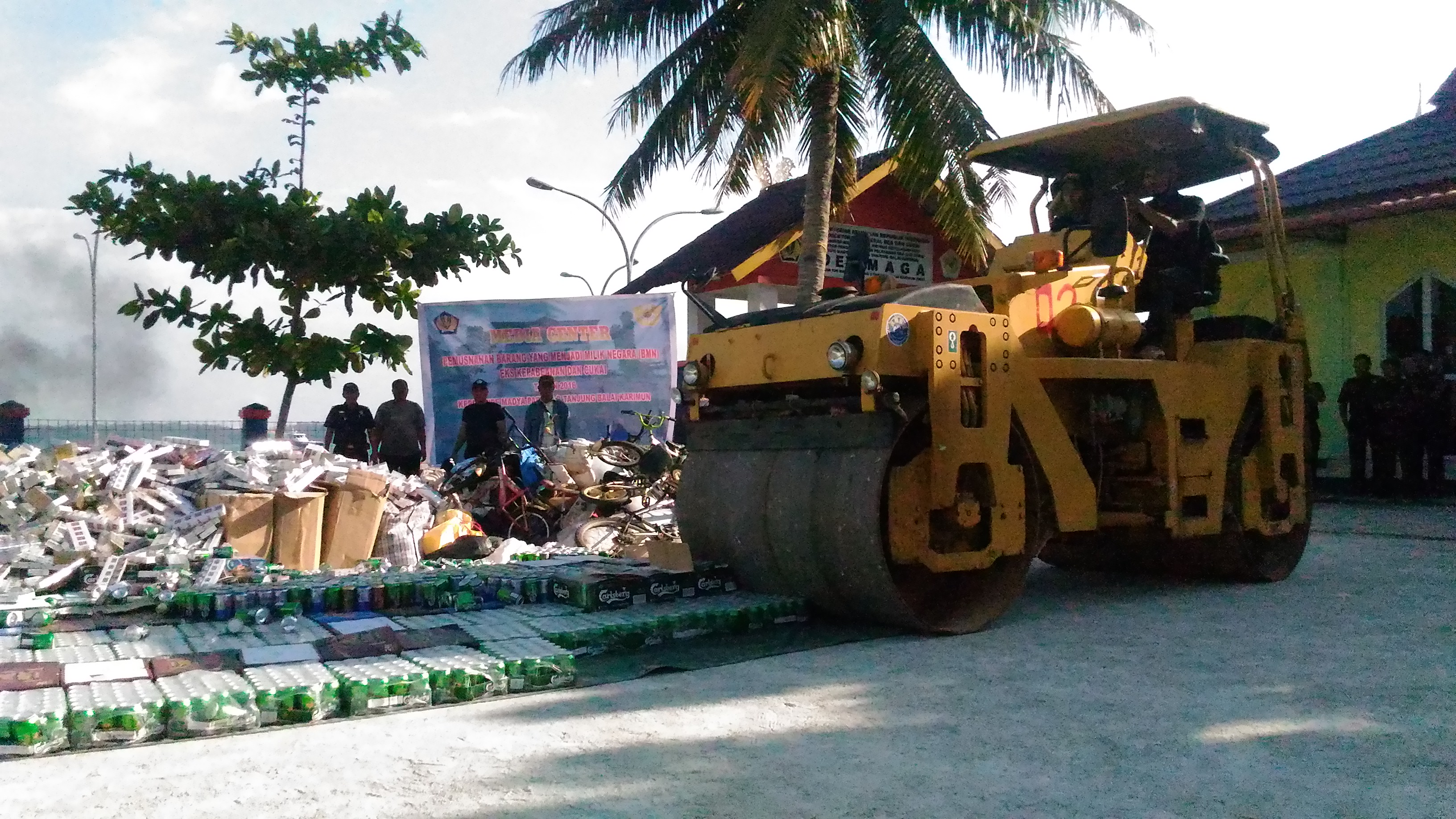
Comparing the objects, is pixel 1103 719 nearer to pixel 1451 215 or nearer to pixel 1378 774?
pixel 1378 774

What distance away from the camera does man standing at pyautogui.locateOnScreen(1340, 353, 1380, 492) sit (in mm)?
12539

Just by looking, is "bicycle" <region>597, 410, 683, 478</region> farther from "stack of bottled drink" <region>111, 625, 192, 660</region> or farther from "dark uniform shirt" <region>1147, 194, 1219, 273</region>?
"stack of bottled drink" <region>111, 625, 192, 660</region>

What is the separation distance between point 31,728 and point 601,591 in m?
2.70

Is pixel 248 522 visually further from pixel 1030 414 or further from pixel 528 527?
pixel 1030 414

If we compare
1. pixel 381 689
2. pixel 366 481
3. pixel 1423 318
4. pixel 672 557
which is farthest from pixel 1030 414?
pixel 1423 318

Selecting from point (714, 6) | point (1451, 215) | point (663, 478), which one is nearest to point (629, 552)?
point (663, 478)

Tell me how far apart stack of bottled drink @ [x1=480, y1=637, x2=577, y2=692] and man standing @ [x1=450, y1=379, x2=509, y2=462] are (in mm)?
6309

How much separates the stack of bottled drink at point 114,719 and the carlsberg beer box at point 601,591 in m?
2.25

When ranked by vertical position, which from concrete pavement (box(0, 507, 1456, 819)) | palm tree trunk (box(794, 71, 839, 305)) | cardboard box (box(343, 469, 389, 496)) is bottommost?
concrete pavement (box(0, 507, 1456, 819))

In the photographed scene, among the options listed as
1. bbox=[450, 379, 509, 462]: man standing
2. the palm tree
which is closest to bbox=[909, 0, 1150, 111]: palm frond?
the palm tree

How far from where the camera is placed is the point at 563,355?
1319 centimetres

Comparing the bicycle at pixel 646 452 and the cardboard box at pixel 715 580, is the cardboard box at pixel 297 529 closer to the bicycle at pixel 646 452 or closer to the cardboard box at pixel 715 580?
the bicycle at pixel 646 452

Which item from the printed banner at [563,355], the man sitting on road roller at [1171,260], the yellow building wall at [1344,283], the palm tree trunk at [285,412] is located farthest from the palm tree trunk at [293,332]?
the yellow building wall at [1344,283]

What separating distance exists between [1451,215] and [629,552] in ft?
33.1
